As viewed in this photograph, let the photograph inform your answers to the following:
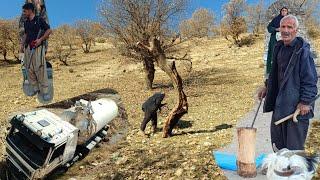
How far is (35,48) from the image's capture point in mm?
6754

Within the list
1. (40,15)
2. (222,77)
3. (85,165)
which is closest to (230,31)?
(222,77)

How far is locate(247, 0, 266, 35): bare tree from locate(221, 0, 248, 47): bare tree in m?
0.96

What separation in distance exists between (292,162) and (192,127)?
23.0 feet

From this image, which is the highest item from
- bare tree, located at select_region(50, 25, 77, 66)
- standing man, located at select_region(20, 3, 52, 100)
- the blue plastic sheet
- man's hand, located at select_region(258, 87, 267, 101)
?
bare tree, located at select_region(50, 25, 77, 66)

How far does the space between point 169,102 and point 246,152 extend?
391 inches

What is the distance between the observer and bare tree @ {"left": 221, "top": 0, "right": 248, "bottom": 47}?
37.7 meters

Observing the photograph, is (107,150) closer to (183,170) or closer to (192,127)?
(192,127)

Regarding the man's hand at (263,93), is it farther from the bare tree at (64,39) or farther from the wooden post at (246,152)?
the bare tree at (64,39)

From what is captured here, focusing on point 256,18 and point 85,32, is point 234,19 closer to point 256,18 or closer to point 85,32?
point 256,18

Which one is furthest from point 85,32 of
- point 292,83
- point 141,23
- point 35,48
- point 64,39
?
point 292,83

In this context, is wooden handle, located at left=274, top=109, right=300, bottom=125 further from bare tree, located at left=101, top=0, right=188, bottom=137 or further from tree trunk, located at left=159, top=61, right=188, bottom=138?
bare tree, located at left=101, top=0, right=188, bottom=137

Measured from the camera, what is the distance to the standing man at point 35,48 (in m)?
6.41

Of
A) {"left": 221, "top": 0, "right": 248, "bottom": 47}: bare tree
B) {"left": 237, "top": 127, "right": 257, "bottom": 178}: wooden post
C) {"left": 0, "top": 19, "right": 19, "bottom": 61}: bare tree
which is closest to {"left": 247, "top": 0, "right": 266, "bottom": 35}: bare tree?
{"left": 221, "top": 0, "right": 248, "bottom": 47}: bare tree

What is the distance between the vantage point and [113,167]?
939 cm
